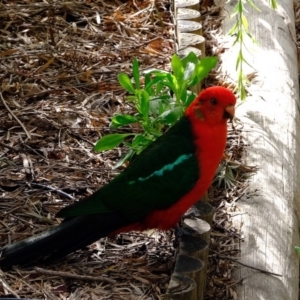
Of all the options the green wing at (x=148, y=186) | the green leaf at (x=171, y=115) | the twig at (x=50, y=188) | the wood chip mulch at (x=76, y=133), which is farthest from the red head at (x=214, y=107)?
the twig at (x=50, y=188)

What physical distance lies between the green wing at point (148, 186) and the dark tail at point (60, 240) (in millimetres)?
46

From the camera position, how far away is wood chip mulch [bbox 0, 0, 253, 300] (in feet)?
13.1

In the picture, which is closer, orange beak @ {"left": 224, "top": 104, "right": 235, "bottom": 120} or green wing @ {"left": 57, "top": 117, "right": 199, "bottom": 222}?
green wing @ {"left": 57, "top": 117, "right": 199, "bottom": 222}

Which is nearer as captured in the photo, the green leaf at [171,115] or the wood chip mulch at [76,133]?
the wood chip mulch at [76,133]

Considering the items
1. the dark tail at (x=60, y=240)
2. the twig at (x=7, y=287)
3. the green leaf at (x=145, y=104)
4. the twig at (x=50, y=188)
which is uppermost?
the green leaf at (x=145, y=104)

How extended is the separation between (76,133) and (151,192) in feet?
3.87

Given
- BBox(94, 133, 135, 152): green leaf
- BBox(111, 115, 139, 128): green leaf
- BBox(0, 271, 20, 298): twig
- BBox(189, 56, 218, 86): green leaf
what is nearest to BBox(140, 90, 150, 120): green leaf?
BBox(111, 115, 139, 128): green leaf

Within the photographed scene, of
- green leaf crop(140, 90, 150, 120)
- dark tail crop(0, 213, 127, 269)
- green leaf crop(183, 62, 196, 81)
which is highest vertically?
green leaf crop(183, 62, 196, 81)

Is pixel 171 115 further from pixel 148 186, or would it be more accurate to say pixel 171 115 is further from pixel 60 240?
pixel 60 240

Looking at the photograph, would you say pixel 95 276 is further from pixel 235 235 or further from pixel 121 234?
pixel 235 235

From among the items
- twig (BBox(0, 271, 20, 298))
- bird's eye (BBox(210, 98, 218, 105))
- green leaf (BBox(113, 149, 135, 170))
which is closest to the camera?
twig (BBox(0, 271, 20, 298))

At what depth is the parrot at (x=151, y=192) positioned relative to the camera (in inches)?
157

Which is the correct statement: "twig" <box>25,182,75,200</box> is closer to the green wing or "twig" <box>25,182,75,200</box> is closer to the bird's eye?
the green wing

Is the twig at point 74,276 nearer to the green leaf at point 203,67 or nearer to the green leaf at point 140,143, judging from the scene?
the green leaf at point 140,143
